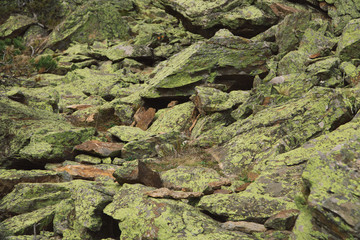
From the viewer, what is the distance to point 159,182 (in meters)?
10.9

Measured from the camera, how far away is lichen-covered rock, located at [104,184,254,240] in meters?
7.63

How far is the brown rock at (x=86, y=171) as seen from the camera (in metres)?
13.0

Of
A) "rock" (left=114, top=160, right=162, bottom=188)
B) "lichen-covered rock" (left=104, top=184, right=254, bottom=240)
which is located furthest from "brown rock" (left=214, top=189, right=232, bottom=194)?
"rock" (left=114, top=160, right=162, bottom=188)

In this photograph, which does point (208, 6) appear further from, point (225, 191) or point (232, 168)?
point (225, 191)

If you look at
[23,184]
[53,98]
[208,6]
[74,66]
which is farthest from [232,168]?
[74,66]

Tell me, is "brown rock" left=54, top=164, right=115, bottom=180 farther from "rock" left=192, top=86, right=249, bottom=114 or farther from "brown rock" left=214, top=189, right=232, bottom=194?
"rock" left=192, top=86, right=249, bottom=114

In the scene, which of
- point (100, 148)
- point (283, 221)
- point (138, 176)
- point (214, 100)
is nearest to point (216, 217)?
point (283, 221)

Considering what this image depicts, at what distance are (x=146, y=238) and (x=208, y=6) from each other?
25.0 m

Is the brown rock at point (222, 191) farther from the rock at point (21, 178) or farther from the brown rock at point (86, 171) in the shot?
the rock at point (21, 178)

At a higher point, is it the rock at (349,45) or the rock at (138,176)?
the rock at (349,45)

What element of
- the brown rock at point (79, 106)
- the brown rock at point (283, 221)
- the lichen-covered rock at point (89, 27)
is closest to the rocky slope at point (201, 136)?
the brown rock at point (283, 221)

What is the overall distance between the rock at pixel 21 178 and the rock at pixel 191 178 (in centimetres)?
391

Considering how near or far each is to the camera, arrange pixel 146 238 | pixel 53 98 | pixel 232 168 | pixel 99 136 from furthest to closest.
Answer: pixel 53 98
pixel 99 136
pixel 232 168
pixel 146 238

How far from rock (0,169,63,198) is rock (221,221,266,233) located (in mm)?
6873
